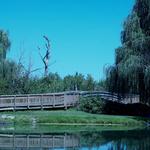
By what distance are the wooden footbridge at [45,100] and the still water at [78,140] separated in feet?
37.5

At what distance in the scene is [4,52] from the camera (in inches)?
2304

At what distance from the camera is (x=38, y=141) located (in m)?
25.8

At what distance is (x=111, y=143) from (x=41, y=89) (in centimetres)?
2647

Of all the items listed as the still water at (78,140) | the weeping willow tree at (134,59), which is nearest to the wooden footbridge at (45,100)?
the weeping willow tree at (134,59)

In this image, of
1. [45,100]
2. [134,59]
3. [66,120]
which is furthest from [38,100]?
[134,59]

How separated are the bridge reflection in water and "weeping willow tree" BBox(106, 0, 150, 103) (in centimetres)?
1294

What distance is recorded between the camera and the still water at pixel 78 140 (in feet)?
77.7

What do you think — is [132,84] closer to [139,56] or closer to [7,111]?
[139,56]

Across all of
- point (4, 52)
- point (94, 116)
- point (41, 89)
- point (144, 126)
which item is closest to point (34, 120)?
point (94, 116)

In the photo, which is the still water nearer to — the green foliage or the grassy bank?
the grassy bank

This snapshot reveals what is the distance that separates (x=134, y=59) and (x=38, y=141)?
1669 centimetres

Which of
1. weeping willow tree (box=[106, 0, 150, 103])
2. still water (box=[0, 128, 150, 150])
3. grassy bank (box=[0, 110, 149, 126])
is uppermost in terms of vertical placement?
weeping willow tree (box=[106, 0, 150, 103])

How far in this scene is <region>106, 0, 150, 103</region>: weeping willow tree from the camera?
40.5 meters

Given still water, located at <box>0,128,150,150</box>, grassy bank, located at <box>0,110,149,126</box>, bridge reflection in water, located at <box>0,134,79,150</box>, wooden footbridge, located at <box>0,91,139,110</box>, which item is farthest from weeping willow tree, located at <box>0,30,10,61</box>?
bridge reflection in water, located at <box>0,134,79,150</box>
